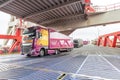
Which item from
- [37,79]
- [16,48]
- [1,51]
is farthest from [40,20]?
[37,79]

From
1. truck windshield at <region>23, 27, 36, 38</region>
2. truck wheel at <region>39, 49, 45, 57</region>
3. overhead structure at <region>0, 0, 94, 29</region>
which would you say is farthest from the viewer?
truck wheel at <region>39, 49, 45, 57</region>

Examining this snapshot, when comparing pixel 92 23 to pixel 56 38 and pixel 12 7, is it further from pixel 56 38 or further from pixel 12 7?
pixel 12 7

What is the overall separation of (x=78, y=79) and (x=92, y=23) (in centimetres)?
1661

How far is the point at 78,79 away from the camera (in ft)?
17.8

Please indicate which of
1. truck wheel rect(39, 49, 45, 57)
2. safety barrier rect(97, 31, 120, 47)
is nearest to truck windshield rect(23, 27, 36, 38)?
truck wheel rect(39, 49, 45, 57)

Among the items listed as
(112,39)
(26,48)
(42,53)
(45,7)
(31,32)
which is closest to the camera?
(26,48)

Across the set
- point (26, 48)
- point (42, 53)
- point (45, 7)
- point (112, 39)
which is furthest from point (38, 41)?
point (112, 39)

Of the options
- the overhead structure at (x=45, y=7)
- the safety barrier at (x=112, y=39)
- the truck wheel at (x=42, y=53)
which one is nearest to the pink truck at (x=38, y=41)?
the truck wheel at (x=42, y=53)

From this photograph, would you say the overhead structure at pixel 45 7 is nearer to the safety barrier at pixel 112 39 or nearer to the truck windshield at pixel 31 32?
the truck windshield at pixel 31 32

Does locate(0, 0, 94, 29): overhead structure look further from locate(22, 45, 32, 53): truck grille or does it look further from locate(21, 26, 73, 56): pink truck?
locate(22, 45, 32, 53): truck grille

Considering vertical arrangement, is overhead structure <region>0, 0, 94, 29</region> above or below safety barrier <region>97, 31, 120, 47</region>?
above

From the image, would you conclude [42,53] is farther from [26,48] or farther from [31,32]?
[31,32]

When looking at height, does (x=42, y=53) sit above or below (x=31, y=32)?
below

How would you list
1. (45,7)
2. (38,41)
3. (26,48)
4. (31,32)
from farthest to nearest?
(45,7), (31,32), (26,48), (38,41)
